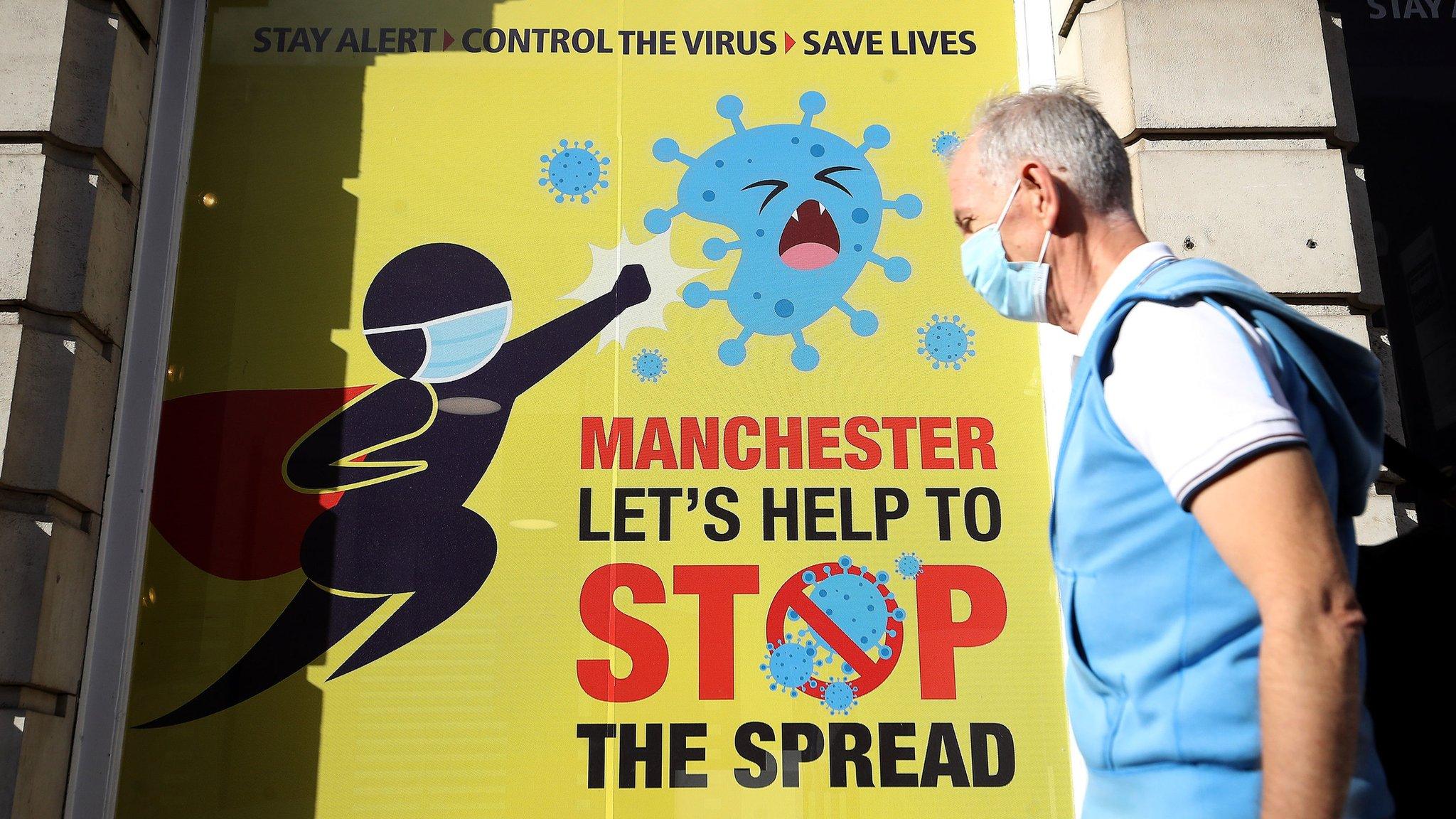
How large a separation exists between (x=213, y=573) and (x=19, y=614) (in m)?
0.58

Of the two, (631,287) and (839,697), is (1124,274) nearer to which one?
(839,697)

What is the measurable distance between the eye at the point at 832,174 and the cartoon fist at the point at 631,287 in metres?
0.74

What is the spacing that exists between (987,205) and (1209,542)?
0.81 meters

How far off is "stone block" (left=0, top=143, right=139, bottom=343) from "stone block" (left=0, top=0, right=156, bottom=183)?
9 cm

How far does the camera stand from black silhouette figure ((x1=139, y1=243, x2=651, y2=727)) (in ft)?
12.6

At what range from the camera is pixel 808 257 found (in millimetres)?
4145

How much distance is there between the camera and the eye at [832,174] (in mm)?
4230

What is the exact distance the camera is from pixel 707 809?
3676 mm

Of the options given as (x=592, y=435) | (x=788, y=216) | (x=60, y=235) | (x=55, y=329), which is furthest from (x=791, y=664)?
(x=60, y=235)

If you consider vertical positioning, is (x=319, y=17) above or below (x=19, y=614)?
above

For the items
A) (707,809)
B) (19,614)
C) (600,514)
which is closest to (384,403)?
(600,514)

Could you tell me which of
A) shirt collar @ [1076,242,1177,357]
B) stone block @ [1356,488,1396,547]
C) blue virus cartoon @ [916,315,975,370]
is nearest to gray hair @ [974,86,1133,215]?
shirt collar @ [1076,242,1177,357]

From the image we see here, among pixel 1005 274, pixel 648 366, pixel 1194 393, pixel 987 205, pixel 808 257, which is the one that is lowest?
pixel 1194 393

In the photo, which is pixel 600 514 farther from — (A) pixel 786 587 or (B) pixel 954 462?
(B) pixel 954 462
